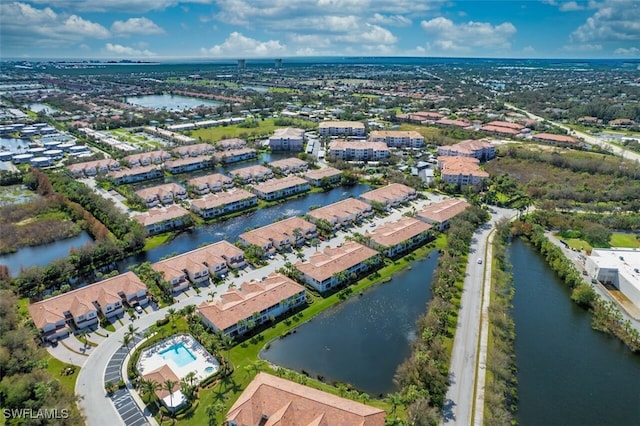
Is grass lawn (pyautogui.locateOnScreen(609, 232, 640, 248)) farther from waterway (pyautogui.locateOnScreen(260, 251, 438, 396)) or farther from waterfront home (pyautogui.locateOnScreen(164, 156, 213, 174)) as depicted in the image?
waterfront home (pyautogui.locateOnScreen(164, 156, 213, 174))

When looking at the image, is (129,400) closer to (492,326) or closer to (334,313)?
(334,313)

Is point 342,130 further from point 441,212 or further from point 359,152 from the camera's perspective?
point 441,212

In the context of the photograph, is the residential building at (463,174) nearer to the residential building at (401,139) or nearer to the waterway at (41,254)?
the residential building at (401,139)

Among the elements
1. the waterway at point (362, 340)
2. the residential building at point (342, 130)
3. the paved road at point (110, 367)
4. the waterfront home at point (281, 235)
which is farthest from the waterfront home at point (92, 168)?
the waterway at point (362, 340)

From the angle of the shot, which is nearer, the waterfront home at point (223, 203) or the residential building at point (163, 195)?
the waterfront home at point (223, 203)

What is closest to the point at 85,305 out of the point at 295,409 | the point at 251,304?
the point at 251,304

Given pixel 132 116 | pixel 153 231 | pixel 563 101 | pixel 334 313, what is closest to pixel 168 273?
pixel 153 231

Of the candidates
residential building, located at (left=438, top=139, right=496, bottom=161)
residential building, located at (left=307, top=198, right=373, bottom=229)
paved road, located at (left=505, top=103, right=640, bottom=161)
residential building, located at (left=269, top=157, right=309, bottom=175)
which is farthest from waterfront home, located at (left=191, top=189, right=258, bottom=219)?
paved road, located at (left=505, top=103, right=640, bottom=161)
